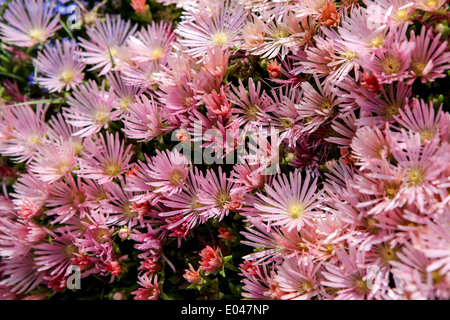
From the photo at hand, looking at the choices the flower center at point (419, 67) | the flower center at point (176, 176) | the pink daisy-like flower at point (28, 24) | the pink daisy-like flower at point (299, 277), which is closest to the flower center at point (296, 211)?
the pink daisy-like flower at point (299, 277)

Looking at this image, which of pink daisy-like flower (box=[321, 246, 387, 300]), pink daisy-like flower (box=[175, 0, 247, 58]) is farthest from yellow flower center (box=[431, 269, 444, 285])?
pink daisy-like flower (box=[175, 0, 247, 58])

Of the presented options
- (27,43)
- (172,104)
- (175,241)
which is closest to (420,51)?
(172,104)

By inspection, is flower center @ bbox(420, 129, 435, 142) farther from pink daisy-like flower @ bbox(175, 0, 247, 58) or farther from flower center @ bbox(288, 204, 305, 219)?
pink daisy-like flower @ bbox(175, 0, 247, 58)

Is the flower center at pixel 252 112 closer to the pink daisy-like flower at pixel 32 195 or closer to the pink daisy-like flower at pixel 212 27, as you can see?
the pink daisy-like flower at pixel 212 27

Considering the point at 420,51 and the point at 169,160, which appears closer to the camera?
the point at 420,51
